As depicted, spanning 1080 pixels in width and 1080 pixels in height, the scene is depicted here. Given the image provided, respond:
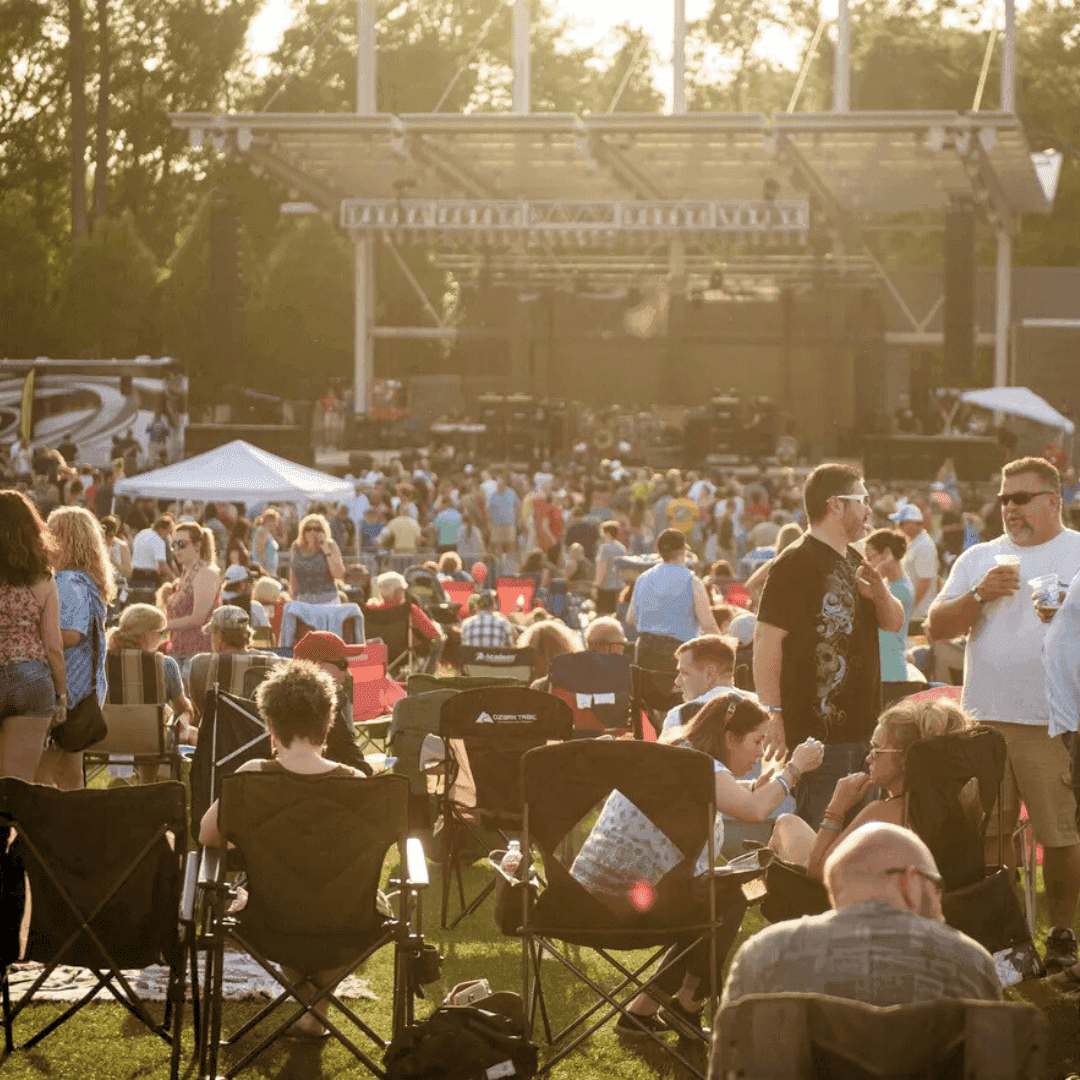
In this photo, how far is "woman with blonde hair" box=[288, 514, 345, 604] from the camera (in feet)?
36.2

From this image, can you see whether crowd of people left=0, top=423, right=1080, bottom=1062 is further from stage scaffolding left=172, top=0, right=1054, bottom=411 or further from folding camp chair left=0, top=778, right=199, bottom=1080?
stage scaffolding left=172, top=0, right=1054, bottom=411

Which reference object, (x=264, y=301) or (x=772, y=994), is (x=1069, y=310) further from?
(x=772, y=994)

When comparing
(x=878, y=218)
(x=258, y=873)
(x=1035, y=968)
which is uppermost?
(x=878, y=218)

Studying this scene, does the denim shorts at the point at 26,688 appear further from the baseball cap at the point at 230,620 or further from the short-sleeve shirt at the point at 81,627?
the baseball cap at the point at 230,620

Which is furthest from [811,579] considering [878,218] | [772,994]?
[878,218]

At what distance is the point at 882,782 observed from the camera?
4727 mm

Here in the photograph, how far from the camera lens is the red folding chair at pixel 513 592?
1422 centimetres

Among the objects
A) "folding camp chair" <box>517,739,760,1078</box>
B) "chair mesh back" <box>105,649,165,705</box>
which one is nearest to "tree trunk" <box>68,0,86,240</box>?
"chair mesh back" <box>105,649,165,705</box>

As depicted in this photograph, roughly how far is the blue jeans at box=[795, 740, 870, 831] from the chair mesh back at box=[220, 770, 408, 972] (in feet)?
4.21

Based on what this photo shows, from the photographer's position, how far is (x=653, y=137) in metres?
29.8

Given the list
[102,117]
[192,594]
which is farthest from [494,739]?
[102,117]

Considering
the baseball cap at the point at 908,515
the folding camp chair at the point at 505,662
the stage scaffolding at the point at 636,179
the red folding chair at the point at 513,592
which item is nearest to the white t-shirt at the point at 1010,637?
the folding camp chair at the point at 505,662

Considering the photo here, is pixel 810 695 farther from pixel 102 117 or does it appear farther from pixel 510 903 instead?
pixel 102 117

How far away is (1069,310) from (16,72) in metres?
23.4
